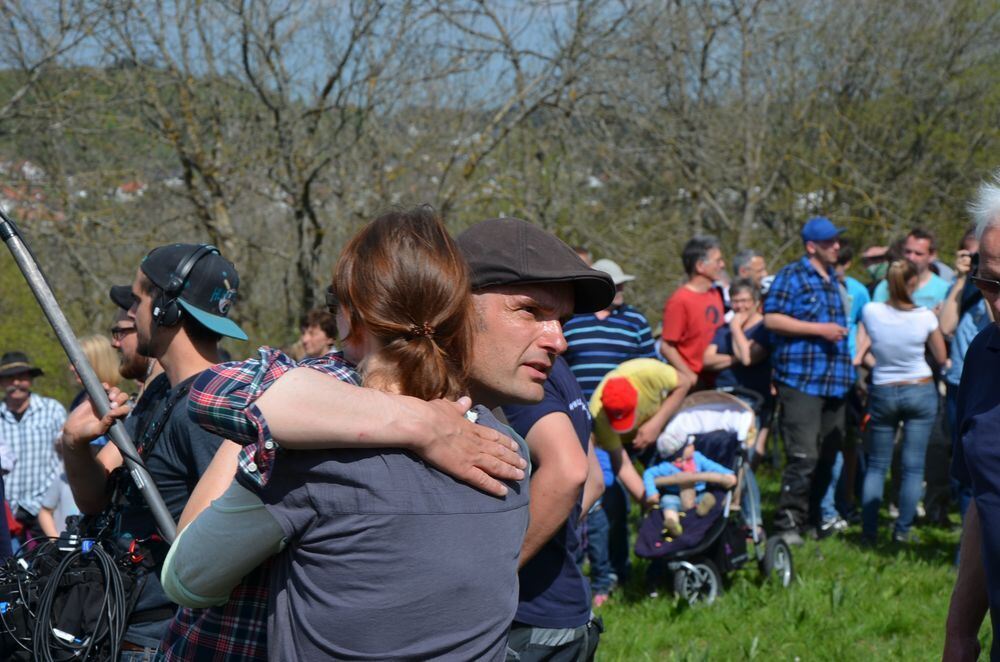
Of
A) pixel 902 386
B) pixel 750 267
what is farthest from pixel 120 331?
pixel 750 267

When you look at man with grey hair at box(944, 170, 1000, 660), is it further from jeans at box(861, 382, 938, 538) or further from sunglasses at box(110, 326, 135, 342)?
jeans at box(861, 382, 938, 538)

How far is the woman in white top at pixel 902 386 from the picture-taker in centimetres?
731

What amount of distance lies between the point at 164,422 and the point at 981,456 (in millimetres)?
1977

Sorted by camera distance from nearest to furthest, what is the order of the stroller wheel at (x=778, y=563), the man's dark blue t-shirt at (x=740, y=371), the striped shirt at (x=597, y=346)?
the stroller wheel at (x=778, y=563)
the striped shirt at (x=597, y=346)
the man's dark blue t-shirt at (x=740, y=371)

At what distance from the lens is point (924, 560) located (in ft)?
22.8

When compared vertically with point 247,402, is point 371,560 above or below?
below

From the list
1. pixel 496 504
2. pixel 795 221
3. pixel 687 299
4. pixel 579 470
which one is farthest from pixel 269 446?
pixel 795 221

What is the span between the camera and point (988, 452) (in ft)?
A: 7.34

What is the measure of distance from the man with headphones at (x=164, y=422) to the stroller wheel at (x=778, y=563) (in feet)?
14.3

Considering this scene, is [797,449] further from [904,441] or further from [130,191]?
[130,191]

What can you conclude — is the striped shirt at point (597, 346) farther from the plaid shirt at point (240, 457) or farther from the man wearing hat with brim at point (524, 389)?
the plaid shirt at point (240, 457)

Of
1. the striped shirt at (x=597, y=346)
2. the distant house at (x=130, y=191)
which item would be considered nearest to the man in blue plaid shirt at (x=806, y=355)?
the striped shirt at (x=597, y=346)

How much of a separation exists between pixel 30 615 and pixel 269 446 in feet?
4.99

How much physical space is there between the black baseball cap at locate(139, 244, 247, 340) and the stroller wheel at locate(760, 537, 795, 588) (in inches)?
173
